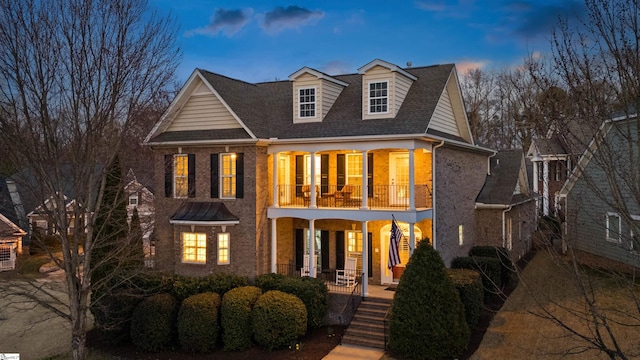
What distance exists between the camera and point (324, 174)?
21703 millimetres

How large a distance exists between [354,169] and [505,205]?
797 centimetres

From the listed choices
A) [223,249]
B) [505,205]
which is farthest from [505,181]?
[223,249]

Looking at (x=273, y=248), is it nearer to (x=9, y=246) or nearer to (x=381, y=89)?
(x=381, y=89)

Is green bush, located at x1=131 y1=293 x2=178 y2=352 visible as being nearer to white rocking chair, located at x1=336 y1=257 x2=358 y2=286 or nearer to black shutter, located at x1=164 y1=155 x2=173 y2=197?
black shutter, located at x1=164 y1=155 x2=173 y2=197

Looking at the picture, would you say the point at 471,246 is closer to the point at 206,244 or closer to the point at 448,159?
the point at 448,159

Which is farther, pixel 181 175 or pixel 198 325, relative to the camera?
pixel 181 175

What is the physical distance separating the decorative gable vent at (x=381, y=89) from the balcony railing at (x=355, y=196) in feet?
10.4

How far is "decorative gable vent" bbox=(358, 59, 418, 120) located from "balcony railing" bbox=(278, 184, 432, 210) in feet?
10.4

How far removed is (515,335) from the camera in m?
15.6

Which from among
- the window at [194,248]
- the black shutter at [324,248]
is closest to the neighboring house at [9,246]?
the window at [194,248]

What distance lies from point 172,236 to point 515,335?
14.2 m

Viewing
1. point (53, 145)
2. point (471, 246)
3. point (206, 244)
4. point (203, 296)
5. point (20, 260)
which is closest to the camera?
point (53, 145)

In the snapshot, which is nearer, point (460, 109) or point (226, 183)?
point (226, 183)

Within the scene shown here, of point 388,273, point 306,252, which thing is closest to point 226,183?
point 306,252
